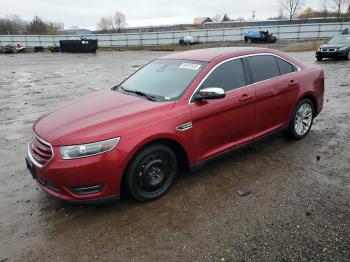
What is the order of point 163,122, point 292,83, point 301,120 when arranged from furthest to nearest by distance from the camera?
point 301,120 → point 292,83 → point 163,122

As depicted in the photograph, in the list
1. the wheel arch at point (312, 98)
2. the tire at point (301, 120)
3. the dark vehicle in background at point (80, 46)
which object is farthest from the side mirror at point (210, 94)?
the dark vehicle in background at point (80, 46)

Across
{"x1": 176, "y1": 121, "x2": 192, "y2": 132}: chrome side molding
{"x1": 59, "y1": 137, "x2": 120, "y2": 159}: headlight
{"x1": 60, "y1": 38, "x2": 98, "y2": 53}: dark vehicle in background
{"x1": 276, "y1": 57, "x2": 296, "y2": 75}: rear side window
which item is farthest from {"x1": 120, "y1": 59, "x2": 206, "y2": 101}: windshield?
{"x1": 60, "y1": 38, "x2": 98, "y2": 53}: dark vehicle in background

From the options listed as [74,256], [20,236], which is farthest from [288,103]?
[20,236]

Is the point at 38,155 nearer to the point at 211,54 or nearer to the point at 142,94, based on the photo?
the point at 142,94

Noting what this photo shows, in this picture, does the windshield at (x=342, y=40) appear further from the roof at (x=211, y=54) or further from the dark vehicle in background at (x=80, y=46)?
the dark vehicle in background at (x=80, y=46)

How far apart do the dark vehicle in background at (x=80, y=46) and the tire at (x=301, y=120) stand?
35890 millimetres

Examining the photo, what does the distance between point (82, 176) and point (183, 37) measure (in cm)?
4373

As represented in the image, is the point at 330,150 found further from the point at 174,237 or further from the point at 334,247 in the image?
the point at 174,237

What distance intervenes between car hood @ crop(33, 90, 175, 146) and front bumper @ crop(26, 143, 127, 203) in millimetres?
200

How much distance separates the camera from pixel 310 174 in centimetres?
434

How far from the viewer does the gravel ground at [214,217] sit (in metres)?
2.98

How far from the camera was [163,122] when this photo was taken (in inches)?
142

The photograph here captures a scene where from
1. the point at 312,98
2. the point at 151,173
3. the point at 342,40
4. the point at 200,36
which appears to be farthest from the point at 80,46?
the point at 151,173

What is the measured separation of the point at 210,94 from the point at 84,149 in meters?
1.61
